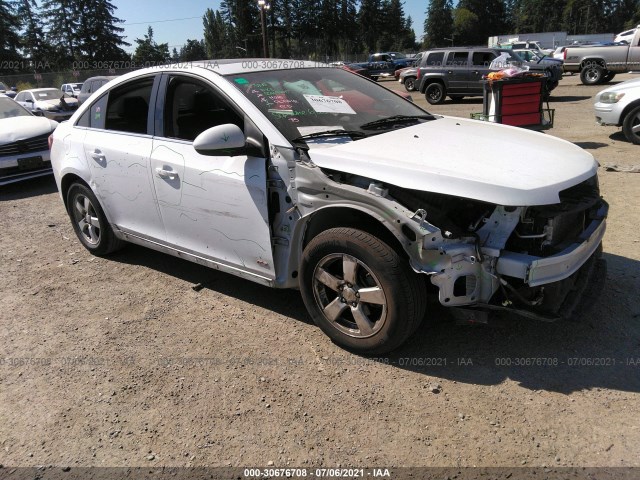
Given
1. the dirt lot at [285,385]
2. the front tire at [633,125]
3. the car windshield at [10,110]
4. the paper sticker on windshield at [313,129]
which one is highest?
the car windshield at [10,110]

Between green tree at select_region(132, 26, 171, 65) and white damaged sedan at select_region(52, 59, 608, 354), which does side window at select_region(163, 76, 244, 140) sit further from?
green tree at select_region(132, 26, 171, 65)

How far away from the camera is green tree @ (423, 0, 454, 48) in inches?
3861

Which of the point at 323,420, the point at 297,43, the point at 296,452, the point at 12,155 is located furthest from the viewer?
the point at 297,43

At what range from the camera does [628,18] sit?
101m

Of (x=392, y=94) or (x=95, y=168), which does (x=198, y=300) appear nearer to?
(x=95, y=168)

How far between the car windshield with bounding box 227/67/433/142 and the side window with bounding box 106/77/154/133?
92 centimetres

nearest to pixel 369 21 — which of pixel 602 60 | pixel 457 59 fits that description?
pixel 602 60

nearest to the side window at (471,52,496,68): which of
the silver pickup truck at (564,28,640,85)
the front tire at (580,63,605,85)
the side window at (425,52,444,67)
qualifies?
the side window at (425,52,444,67)

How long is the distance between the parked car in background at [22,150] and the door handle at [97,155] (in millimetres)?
4879

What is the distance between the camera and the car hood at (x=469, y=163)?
261cm

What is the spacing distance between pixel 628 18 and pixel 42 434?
12629 centimetres

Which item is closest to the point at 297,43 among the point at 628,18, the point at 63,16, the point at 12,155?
the point at 63,16

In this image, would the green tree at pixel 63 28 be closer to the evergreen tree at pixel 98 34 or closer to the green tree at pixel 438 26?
the evergreen tree at pixel 98 34

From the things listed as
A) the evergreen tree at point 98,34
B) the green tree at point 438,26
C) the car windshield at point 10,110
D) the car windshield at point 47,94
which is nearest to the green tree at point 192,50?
the evergreen tree at point 98,34
